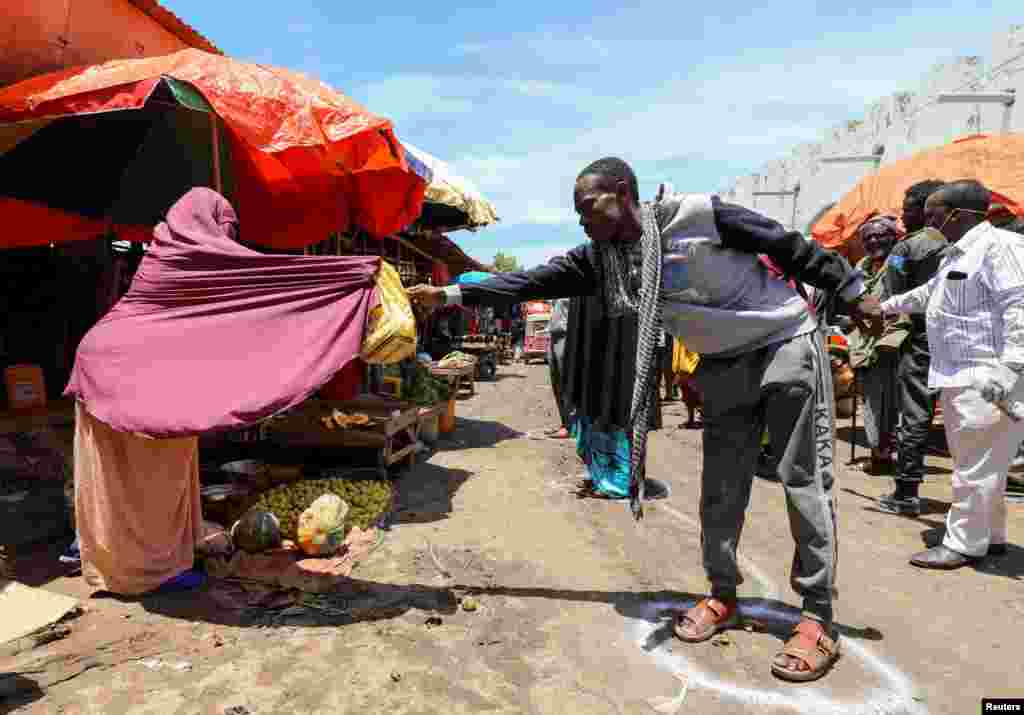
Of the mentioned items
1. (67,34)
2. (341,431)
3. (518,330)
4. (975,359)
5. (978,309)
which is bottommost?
(341,431)

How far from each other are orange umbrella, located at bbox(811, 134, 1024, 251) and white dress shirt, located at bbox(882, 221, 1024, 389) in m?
3.93

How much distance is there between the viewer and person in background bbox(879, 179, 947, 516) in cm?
443

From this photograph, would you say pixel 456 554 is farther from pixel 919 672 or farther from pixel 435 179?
pixel 435 179

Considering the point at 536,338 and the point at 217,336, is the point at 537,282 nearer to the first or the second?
the point at 217,336

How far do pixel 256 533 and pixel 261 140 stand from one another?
92.3 inches

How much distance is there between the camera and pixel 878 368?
5641 mm

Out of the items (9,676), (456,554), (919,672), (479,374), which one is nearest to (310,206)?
(456,554)

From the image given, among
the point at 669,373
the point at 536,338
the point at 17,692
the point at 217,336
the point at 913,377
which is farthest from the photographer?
the point at 536,338

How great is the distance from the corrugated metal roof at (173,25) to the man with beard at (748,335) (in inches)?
196

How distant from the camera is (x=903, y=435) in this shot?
445cm

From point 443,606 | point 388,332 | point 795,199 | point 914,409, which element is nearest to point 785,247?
point 388,332

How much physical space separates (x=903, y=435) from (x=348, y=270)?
3.90 meters

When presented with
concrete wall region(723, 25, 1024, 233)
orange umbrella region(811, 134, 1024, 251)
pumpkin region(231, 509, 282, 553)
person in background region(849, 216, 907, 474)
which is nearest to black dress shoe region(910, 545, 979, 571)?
person in background region(849, 216, 907, 474)

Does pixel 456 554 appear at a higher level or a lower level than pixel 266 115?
lower
